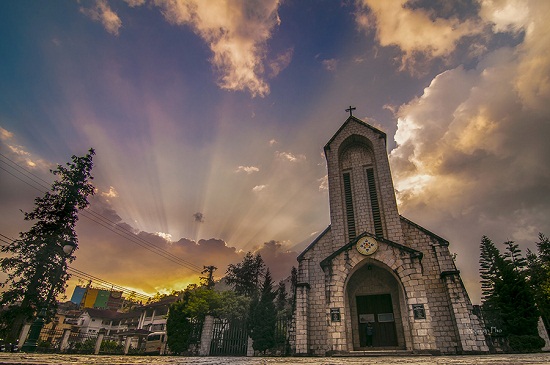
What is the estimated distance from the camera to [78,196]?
874 inches

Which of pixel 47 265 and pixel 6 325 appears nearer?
pixel 6 325

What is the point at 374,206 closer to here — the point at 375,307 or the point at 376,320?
the point at 375,307

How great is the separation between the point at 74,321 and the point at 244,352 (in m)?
45.9

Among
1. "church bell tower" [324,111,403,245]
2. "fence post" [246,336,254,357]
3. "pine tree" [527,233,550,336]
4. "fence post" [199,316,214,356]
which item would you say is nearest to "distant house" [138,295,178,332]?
"fence post" [199,316,214,356]

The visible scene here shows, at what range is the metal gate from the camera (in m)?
17.3

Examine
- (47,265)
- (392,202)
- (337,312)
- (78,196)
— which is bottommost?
(337,312)

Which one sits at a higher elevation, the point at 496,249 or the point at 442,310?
the point at 496,249

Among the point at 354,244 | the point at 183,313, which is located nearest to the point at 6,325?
the point at 183,313

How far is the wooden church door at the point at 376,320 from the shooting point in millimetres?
14766

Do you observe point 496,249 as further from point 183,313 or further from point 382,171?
point 183,313

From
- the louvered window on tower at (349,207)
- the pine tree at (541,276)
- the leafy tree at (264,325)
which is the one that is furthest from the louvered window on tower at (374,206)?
the pine tree at (541,276)

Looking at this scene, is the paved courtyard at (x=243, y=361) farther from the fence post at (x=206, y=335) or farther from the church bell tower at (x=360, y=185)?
the fence post at (x=206, y=335)

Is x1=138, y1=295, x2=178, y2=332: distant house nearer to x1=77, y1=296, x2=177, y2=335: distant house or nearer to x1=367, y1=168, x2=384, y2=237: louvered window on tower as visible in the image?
x1=77, y1=296, x2=177, y2=335: distant house

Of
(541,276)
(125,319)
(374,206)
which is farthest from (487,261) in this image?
(125,319)
